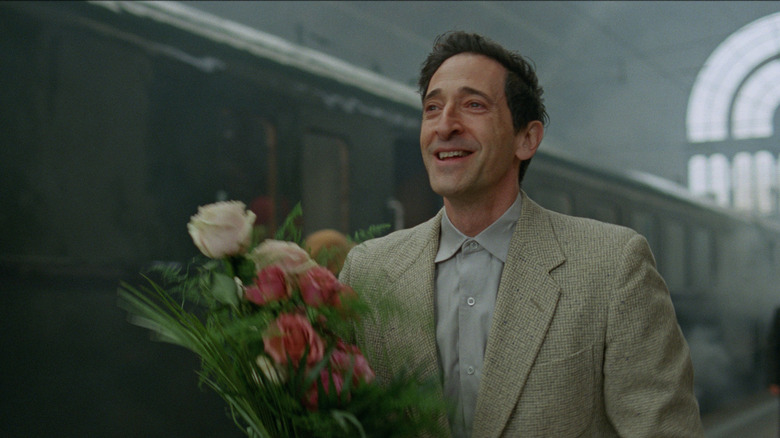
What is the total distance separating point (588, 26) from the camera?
1289cm

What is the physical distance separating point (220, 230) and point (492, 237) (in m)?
0.66

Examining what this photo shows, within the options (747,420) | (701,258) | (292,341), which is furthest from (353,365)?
(701,258)

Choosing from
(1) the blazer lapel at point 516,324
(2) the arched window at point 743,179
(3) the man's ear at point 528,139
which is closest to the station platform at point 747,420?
(2) the arched window at point 743,179

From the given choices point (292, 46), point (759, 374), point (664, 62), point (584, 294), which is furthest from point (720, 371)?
point (584, 294)

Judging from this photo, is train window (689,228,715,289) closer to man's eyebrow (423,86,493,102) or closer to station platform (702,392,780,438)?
station platform (702,392,780,438)

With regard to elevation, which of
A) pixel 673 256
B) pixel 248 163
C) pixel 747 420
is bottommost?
pixel 747 420

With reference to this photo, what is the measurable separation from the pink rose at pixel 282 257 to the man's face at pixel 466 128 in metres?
0.46

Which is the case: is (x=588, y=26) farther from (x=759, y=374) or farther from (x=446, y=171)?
(x=446, y=171)

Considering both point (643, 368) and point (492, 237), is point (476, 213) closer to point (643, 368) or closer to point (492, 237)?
point (492, 237)

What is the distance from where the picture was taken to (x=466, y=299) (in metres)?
1.56

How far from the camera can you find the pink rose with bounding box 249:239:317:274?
3.83ft

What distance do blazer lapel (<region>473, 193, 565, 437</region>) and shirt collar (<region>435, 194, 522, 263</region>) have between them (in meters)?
0.04

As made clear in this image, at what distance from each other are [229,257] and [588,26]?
498 inches

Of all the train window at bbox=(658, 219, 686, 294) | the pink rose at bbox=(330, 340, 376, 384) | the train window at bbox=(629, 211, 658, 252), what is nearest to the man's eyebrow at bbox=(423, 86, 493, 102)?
the pink rose at bbox=(330, 340, 376, 384)
